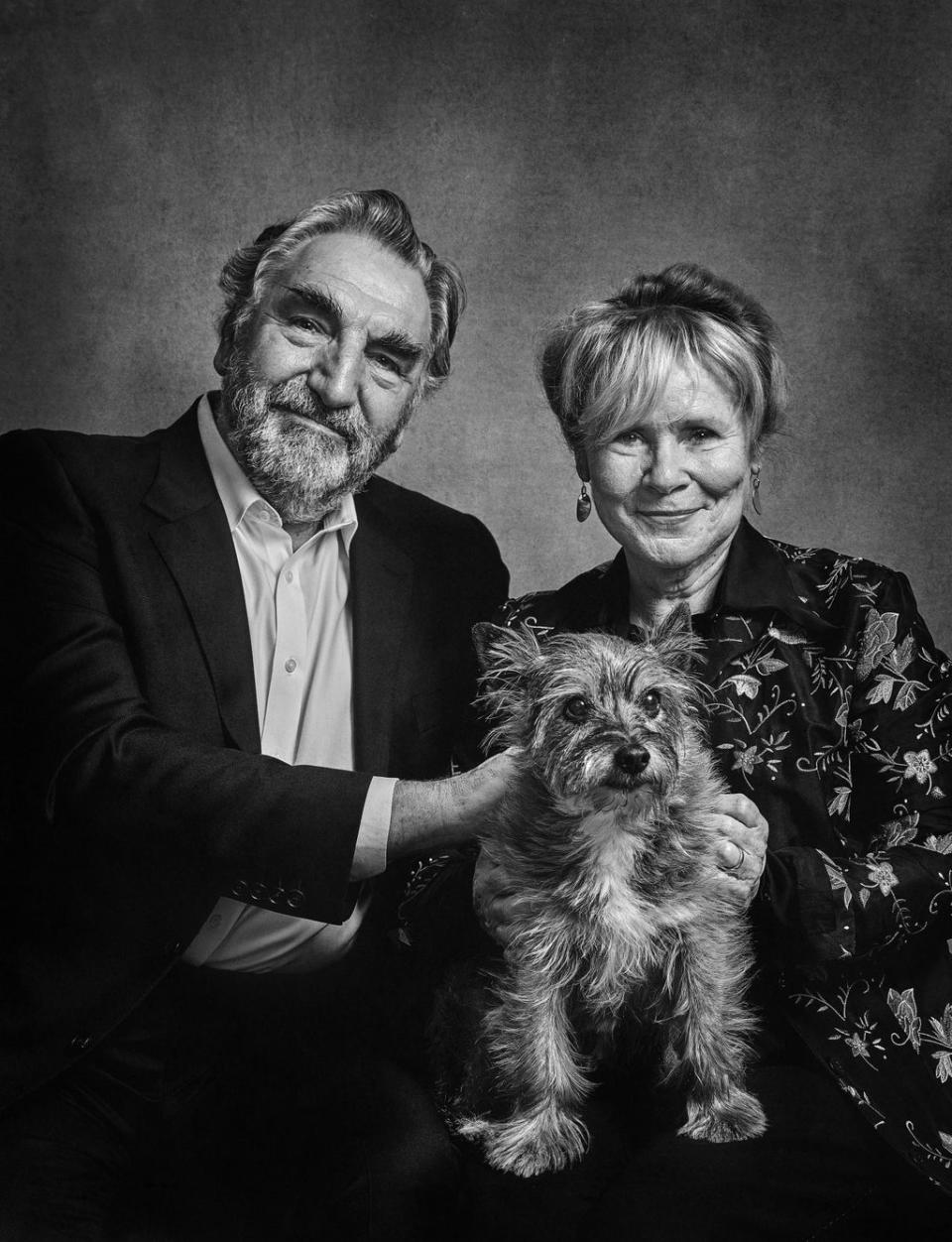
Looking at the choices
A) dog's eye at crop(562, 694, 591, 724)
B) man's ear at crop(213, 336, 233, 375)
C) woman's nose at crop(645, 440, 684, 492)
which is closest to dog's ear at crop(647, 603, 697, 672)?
dog's eye at crop(562, 694, 591, 724)

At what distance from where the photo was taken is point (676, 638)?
A: 2.46 meters

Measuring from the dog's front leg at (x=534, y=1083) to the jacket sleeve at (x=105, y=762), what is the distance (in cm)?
46

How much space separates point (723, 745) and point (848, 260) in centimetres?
186

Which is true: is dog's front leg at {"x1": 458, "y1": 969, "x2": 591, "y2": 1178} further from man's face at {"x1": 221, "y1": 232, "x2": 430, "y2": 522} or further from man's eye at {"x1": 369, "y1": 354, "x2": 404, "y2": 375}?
man's eye at {"x1": 369, "y1": 354, "x2": 404, "y2": 375}

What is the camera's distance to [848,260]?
11.6ft

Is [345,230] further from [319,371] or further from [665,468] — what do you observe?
[665,468]

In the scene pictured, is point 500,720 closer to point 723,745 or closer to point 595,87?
point 723,745

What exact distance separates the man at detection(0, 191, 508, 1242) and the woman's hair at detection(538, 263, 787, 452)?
0.51 meters

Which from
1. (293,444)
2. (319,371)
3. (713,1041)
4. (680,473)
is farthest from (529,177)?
(713,1041)

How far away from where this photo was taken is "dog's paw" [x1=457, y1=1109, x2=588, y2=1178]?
2264mm

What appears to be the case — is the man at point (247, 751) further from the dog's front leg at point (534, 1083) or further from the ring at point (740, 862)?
the ring at point (740, 862)

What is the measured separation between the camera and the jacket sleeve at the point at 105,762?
7.97ft

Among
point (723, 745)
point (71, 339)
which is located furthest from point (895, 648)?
point (71, 339)

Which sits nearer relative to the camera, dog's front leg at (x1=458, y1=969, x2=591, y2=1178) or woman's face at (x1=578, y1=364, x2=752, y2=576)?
dog's front leg at (x1=458, y1=969, x2=591, y2=1178)
